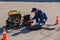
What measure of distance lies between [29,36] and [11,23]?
198 cm

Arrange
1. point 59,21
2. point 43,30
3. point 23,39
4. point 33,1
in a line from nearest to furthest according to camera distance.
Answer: point 23,39 < point 43,30 < point 59,21 < point 33,1

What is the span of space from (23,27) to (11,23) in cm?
73

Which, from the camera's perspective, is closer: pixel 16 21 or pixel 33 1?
pixel 16 21

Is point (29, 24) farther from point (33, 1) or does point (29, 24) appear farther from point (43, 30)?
point (33, 1)

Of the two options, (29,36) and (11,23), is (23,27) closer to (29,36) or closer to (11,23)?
(11,23)

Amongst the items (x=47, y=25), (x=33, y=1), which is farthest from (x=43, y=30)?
(x=33, y=1)

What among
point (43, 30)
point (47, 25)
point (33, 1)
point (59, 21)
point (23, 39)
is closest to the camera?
point (23, 39)

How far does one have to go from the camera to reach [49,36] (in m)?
11.4

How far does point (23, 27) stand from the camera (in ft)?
42.7

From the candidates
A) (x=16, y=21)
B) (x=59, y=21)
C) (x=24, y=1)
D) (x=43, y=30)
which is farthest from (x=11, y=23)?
(x=24, y=1)

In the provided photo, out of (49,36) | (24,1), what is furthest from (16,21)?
(24,1)

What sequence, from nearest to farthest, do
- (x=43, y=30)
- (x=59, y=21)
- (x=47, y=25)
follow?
(x=43, y=30) < (x=47, y=25) < (x=59, y=21)

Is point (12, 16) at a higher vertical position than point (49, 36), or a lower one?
higher

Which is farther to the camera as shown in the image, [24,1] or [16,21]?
[24,1]
